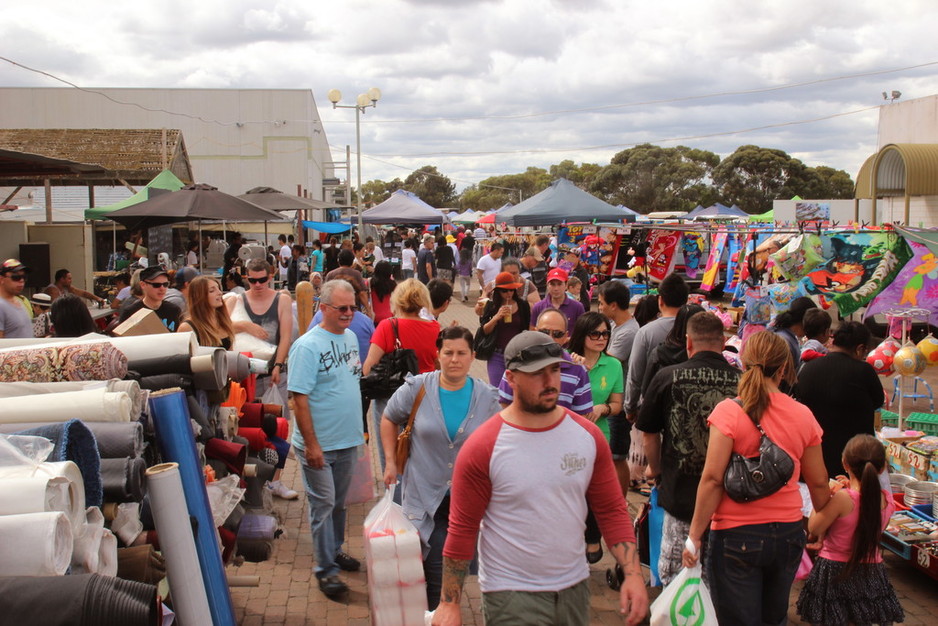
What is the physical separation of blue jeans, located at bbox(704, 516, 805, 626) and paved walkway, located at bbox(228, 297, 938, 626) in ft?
4.03

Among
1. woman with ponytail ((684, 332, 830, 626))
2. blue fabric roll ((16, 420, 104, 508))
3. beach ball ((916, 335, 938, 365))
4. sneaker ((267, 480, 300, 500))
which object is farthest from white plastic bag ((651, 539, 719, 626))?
beach ball ((916, 335, 938, 365))

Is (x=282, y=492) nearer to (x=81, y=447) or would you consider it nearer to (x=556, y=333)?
(x=556, y=333)

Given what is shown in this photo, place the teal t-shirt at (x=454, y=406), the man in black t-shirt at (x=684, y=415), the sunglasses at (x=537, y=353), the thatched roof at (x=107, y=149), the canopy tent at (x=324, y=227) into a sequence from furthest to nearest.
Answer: the canopy tent at (x=324, y=227), the thatched roof at (x=107, y=149), the teal t-shirt at (x=454, y=406), the man in black t-shirt at (x=684, y=415), the sunglasses at (x=537, y=353)

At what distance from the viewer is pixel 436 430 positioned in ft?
14.1

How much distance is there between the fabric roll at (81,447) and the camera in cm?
262

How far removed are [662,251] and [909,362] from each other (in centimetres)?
776

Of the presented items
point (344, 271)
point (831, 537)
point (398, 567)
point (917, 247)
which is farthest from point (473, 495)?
point (917, 247)

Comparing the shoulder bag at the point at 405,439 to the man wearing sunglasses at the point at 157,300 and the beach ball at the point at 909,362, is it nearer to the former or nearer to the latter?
the man wearing sunglasses at the point at 157,300

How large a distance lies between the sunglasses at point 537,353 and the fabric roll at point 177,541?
4.32 ft

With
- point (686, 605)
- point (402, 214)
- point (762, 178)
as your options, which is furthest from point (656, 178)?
point (686, 605)

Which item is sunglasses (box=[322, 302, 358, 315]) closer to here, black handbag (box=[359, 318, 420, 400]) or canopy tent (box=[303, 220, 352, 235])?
black handbag (box=[359, 318, 420, 400])

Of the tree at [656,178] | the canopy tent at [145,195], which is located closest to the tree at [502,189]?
the tree at [656,178]

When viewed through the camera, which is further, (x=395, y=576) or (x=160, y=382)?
(x=395, y=576)

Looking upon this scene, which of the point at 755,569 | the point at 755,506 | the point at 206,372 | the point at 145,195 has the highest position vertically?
the point at 145,195
